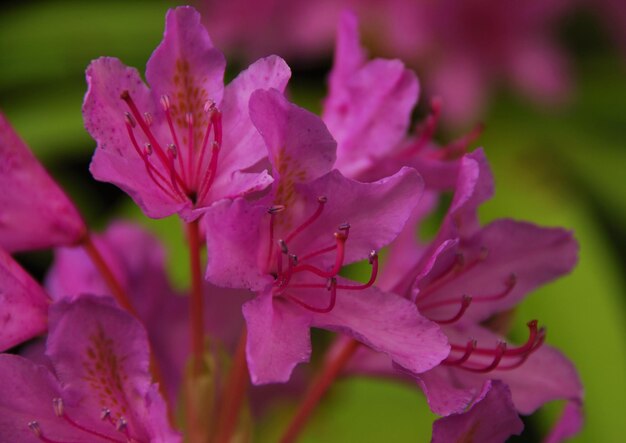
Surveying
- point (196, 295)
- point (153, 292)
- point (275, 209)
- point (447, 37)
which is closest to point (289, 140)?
point (275, 209)

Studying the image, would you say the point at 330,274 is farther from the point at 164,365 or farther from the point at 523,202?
the point at 523,202

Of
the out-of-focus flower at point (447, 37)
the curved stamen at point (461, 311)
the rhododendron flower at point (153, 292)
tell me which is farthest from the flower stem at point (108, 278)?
the out-of-focus flower at point (447, 37)

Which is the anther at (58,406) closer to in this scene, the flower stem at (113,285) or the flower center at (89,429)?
the flower center at (89,429)

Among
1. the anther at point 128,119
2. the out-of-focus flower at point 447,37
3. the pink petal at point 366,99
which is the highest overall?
the anther at point 128,119

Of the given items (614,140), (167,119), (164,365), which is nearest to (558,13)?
(614,140)

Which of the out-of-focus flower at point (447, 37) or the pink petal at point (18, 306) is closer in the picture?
the pink petal at point (18, 306)

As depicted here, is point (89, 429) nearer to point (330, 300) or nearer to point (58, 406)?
point (58, 406)

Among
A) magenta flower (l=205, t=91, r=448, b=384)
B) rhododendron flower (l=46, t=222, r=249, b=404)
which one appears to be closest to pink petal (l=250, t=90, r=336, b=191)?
magenta flower (l=205, t=91, r=448, b=384)
